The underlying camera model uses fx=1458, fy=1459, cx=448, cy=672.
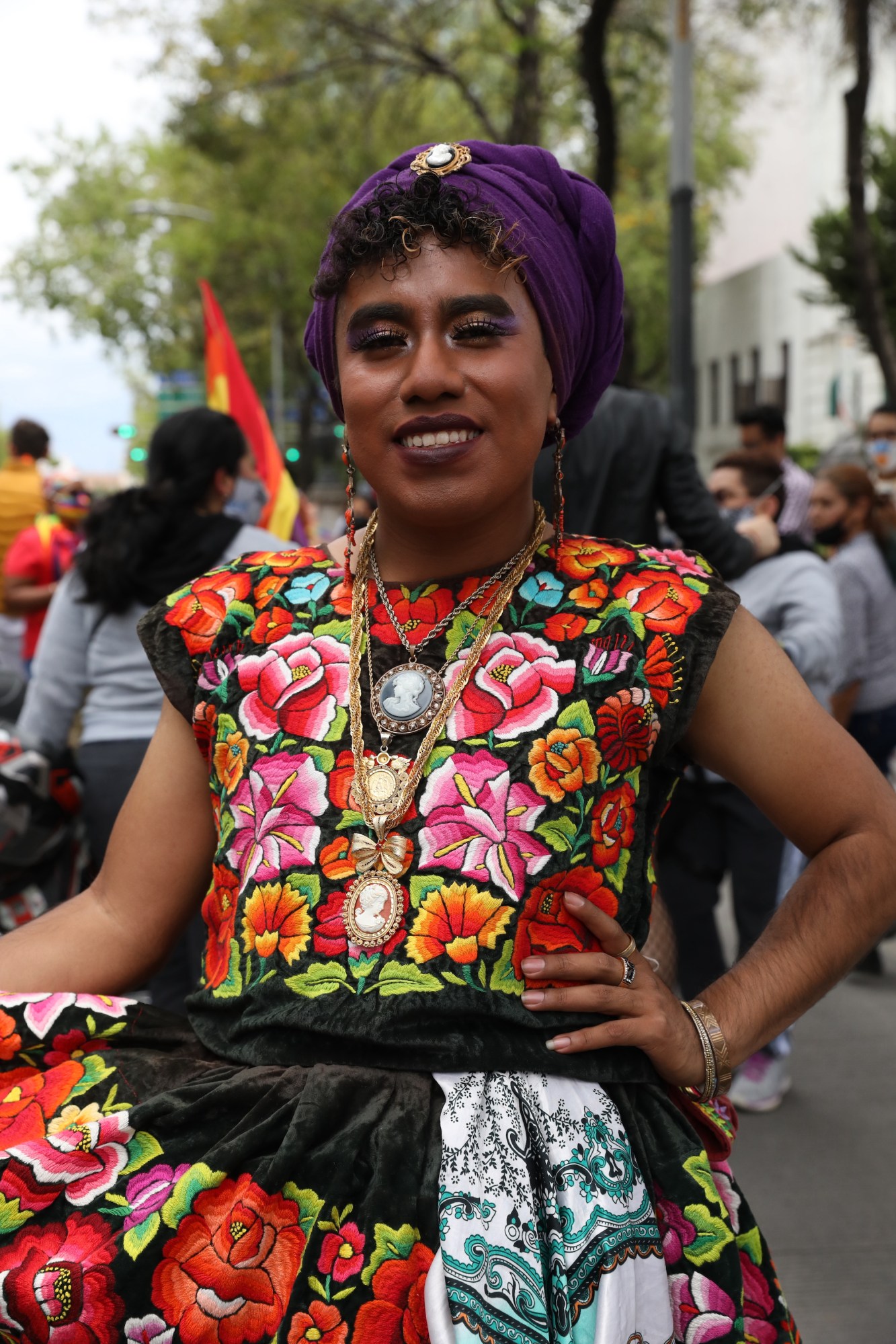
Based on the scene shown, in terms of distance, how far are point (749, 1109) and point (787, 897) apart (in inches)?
131

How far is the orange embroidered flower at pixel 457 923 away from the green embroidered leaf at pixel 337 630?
14.2 inches

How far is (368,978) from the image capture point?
1.51 metres

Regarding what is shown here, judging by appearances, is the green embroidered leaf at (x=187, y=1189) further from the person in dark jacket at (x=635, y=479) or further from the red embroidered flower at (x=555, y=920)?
the person in dark jacket at (x=635, y=479)

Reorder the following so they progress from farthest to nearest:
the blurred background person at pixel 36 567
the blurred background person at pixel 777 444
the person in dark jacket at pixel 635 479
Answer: the blurred background person at pixel 777 444 < the blurred background person at pixel 36 567 < the person in dark jacket at pixel 635 479

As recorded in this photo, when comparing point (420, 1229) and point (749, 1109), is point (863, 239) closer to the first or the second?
point (749, 1109)

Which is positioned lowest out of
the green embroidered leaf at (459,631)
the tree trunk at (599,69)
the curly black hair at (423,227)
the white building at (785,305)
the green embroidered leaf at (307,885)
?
the white building at (785,305)

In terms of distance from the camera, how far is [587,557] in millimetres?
1774

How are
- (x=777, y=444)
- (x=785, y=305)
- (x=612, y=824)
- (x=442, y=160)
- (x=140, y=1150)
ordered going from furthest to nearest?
(x=785, y=305)
(x=777, y=444)
(x=442, y=160)
(x=612, y=824)
(x=140, y=1150)

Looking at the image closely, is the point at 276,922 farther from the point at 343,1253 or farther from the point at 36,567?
the point at 36,567

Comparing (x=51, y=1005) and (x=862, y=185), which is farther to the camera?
(x=862, y=185)

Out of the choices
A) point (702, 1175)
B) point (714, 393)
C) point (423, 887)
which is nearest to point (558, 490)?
point (423, 887)

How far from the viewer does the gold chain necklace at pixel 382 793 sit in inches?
60.7

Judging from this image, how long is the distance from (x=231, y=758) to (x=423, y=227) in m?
0.65

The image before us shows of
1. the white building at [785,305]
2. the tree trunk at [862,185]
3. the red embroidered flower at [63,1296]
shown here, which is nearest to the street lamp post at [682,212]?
the tree trunk at [862,185]
